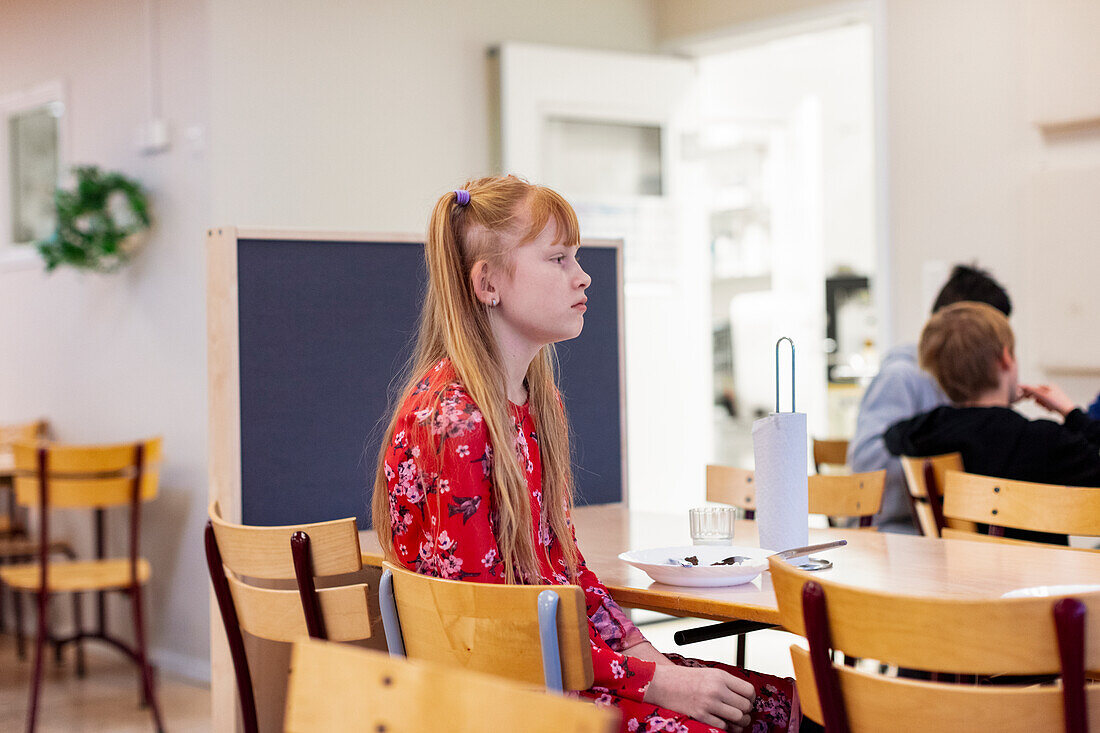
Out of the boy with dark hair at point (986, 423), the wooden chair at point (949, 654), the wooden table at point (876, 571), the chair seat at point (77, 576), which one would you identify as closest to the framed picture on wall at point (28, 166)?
the chair seat at point (77, 576)

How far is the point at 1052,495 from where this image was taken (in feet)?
7.67

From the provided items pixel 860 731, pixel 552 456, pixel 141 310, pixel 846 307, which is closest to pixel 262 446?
pixel 552 456

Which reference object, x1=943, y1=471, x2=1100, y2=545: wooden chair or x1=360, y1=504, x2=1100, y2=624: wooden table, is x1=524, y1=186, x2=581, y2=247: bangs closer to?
x1=360, y1=504, x2=1100, y2=624: wooden table

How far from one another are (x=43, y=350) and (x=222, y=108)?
1.60 meters

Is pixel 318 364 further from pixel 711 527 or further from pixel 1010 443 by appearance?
pixel 1010 443

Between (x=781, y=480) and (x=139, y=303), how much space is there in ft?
10.3

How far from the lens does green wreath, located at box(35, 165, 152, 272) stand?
4.36 m

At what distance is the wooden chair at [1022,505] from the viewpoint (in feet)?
7.58

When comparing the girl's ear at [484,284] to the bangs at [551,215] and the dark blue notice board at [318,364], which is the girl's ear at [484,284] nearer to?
the bangs at [551,215]

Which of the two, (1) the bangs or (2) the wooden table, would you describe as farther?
(1) the bangs

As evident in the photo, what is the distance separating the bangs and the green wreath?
2835 millimetres

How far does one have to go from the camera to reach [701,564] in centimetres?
193

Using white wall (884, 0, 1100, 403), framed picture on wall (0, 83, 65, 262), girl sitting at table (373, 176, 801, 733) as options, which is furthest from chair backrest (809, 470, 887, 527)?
framed picture on wall (0, 83, 65, 262)

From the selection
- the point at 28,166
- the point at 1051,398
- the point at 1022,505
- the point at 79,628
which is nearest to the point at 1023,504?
the point at 1022,505
